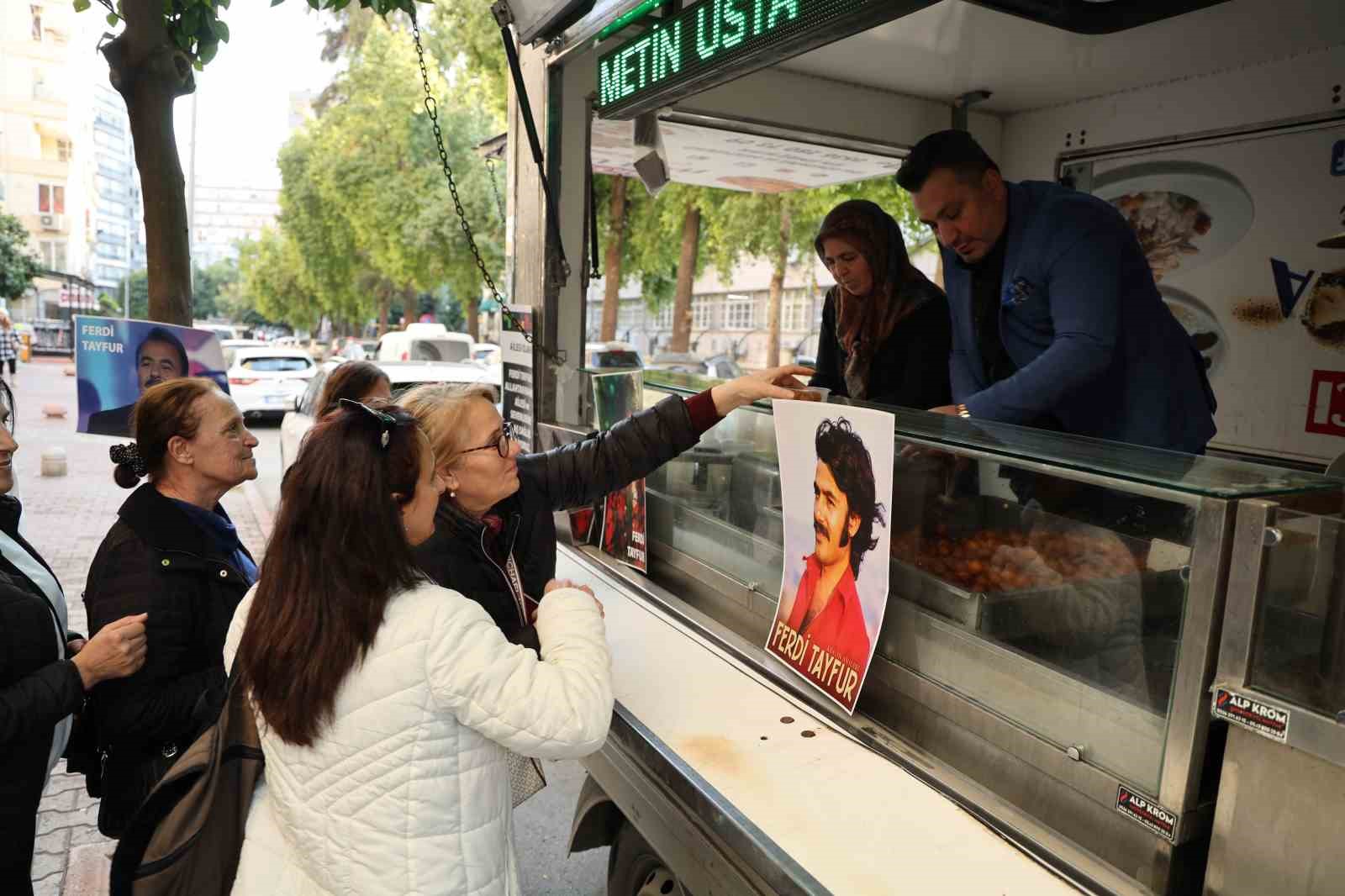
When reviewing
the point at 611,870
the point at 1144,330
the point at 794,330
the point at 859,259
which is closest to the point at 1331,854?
the point at 1144,330

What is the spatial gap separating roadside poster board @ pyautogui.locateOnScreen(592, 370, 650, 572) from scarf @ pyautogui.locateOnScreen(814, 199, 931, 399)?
794 millimetres

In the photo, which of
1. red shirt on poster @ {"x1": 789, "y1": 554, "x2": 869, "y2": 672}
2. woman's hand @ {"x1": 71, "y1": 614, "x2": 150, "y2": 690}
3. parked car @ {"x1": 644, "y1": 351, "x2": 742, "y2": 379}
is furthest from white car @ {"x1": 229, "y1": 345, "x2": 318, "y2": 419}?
red shirt on poster @ {"x1": 789, "y1": 554, "x2": 869, "y2": 672}

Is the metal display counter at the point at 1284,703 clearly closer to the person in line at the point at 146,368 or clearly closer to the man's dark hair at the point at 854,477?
the man's dark hair at the point at 854,477

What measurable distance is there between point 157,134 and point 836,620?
402 centimetres

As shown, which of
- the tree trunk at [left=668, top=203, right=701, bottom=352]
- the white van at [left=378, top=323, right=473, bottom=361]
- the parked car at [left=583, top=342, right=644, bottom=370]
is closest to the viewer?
the parked car at [left=583, top=342, right=644, bottom=370]

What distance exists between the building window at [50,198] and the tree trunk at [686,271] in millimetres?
50707

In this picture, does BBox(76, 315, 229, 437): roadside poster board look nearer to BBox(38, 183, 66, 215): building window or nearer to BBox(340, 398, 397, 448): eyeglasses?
BBox(340, 398, 397, 448): eyeglasses

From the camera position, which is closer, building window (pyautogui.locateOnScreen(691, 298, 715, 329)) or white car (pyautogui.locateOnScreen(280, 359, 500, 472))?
white car (pyautogui.locateOnScreen(280, 359, 500, 472))

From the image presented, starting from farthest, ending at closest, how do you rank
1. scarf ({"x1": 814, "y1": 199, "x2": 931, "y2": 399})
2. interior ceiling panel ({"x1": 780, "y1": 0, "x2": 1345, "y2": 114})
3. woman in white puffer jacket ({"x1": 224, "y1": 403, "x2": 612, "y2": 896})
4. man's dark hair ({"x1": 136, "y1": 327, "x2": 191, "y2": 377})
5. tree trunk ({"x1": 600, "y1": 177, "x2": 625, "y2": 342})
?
tree trunk ({"x1": 600, "y1": 177, "x2": 625, "y2": 342})
man's dark hair ({"x1": 136, "y1": 327, "x2": 191, "y2": 377})
interior ceiling panel ({"x1": 780, "y1": 0, "x2": 1345, "y2": 114})
scarf ({"x1": 814, "y1": 199, "x2": 931, "y2": 399})
woman in white puffer jacket ({"x1": 224, "y1": 403, "x2": 612, "y2": 896})

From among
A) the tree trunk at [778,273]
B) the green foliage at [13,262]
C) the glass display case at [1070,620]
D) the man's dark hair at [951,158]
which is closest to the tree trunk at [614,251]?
the tree trunk at [778,273]

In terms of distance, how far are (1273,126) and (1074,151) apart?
110 cm

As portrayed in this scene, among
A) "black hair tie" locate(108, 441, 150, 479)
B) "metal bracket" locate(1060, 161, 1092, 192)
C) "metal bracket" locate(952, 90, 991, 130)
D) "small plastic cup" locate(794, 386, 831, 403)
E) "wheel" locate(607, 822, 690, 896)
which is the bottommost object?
"wheel" locate(607, 822, 690, 896)

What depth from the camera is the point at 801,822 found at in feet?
5.57

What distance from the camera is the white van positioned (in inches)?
776
